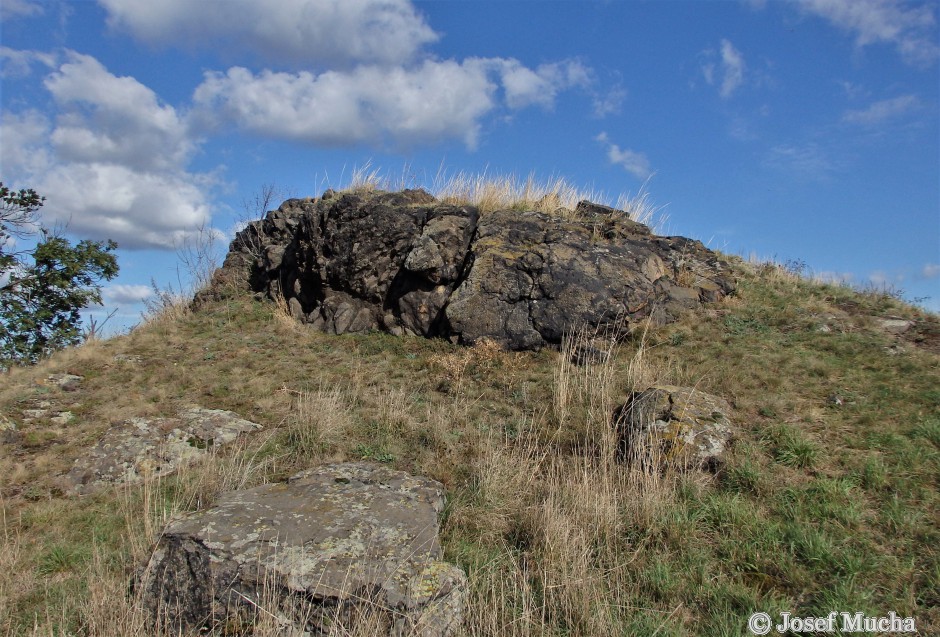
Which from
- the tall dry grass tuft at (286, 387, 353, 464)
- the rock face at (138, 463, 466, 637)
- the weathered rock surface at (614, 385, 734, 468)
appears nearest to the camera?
the rock face at (138, 463, 466, 637)

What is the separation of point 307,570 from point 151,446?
14.1 ft

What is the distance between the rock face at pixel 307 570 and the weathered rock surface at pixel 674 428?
2409 mm

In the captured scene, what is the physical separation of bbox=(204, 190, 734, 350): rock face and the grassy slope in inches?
27.1

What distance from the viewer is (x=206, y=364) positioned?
10.1 metres

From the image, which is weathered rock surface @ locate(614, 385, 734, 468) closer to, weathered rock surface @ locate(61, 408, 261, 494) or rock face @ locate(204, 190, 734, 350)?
rock face @ locate(204, 190, 734, 350)

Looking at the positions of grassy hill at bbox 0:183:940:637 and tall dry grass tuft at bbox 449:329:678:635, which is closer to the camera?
tall dry grass tuft at bbox 449:329:678:635

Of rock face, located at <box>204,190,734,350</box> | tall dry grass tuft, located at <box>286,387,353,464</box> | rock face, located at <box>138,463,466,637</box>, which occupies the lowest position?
rock face, located at <box>138,463,466,637</box>

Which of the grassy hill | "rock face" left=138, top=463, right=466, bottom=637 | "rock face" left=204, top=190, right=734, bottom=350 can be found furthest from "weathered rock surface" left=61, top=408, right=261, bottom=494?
"rock face" left=204, top=190, right=734, bottom=350

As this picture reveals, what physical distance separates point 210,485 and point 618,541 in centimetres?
388

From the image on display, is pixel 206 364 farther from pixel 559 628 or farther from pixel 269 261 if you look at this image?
pixel 559 628

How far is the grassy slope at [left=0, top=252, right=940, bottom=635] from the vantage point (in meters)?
3.74

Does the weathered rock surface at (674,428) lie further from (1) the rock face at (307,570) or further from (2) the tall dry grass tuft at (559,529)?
(1) the rock face at (307,570)

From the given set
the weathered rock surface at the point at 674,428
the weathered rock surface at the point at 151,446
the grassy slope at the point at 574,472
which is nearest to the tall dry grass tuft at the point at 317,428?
the grassy slope at the point at 574,472

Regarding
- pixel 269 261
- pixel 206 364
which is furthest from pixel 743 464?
pixel 269 261
